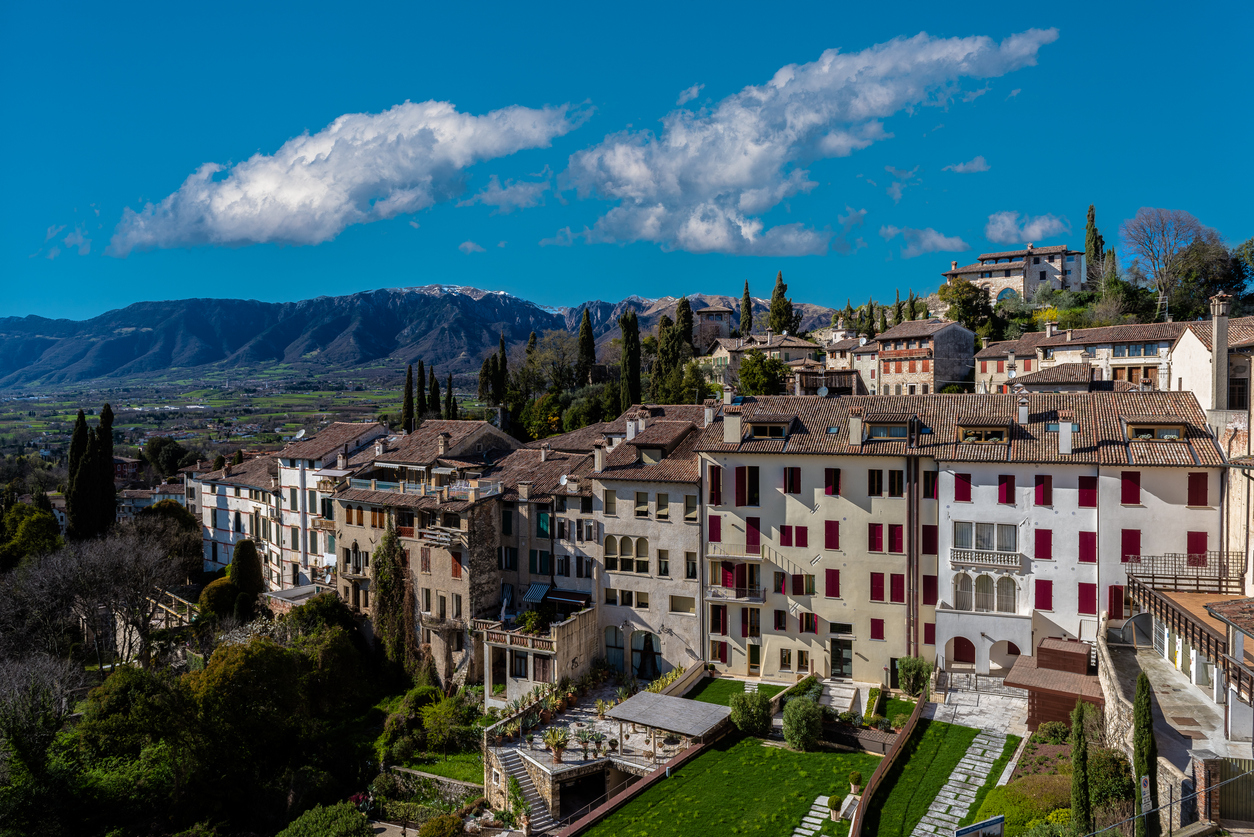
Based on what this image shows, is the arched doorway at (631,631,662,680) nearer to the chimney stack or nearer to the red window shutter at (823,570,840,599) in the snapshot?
the red window shutter at (823,570,840,599)

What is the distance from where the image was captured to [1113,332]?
68.8m

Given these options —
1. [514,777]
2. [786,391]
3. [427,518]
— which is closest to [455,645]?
[427,518]

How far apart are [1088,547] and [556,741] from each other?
25962 millimetres

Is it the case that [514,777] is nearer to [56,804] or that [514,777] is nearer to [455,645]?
[455,645]

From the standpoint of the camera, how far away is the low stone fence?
27.0 meters

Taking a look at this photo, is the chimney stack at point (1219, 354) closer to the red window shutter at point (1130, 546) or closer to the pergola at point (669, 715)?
the red window shutter at point (1130, 546)

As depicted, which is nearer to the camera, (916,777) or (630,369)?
(916,777)

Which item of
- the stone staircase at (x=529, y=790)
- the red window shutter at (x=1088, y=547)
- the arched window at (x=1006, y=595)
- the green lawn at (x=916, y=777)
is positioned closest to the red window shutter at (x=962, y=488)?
the arched window at (x=1006, y=595)

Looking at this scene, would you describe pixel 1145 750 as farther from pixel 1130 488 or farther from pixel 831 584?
pixel 831 584

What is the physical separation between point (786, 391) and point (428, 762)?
169ft

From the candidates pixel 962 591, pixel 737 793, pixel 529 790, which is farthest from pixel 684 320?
pixel 737 793

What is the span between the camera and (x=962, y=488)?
38.8m

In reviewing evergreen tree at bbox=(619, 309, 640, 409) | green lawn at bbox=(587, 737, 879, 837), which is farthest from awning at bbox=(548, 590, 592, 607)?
evergreen tree at bbox=(619, 309, 640, 409)

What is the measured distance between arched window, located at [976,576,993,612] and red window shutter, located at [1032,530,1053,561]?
253 centimetres
